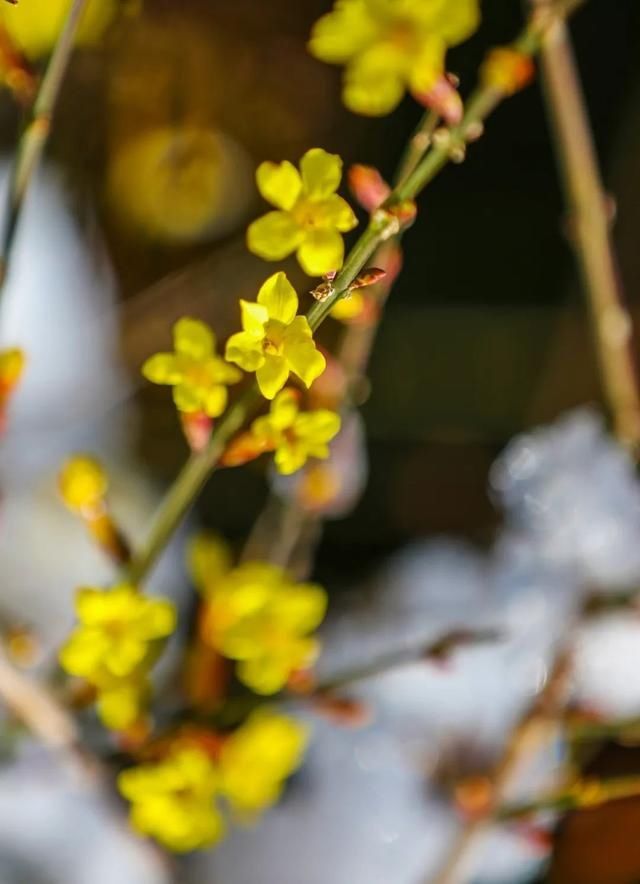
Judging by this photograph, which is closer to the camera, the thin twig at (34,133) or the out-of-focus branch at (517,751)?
the thin twig at (34,133)

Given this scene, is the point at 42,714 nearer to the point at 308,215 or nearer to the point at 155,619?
the point at 155,619

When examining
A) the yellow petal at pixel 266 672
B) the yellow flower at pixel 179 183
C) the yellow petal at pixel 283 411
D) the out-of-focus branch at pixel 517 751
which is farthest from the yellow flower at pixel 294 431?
the yellow flower at pixel 179 183

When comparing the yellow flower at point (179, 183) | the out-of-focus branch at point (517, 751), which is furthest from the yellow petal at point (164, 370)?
the yellow flower at point (179, 183)

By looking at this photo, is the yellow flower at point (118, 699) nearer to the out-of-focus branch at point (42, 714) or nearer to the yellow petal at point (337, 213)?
the out-of-focus branch at point (42, 714)

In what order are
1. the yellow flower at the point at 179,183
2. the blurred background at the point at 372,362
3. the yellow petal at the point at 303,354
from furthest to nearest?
the yellow flower at the point at 179,183 → the blurred background at the point at 372,362 → the yellow petal at the point at 303,354

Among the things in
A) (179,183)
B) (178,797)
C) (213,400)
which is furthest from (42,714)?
(179,183)

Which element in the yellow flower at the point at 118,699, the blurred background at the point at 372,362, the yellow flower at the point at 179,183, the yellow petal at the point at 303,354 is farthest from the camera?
the yellow flower at the point at 179,183

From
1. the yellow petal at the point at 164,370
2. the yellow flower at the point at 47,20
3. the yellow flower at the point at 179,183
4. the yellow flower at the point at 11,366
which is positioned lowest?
the yellow petal at the point at 164,370

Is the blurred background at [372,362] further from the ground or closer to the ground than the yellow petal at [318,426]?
further from the ground

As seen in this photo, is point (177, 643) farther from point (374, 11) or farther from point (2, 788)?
point (374, 11)
